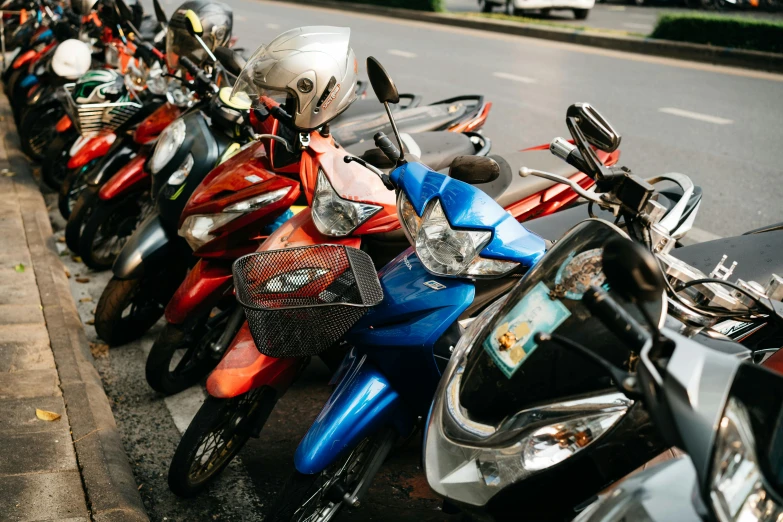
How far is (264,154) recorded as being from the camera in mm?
3480

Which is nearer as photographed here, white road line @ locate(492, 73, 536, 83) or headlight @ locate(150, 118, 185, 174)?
headlight @ locate(150, 118, 185, 174)

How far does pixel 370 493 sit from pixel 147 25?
20.2ft

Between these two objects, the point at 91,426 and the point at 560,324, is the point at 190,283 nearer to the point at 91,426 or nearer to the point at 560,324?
the point at 91,426

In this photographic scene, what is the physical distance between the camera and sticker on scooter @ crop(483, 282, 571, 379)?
1847 millimetres

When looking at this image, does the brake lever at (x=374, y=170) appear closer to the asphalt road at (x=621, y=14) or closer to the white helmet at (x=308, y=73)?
the white helmet at (x=308, y=73)

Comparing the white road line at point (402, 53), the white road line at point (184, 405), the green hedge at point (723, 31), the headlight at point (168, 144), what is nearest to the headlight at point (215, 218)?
the headlight at point (168, 144)

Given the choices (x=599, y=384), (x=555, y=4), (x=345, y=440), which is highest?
(x=599, y=384)

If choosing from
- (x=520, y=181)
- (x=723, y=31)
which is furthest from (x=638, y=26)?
(x=520, y=181)

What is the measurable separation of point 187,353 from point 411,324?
173cm

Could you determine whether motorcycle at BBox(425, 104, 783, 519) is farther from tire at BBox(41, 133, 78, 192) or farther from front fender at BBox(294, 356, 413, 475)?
tire at BBox(41, 133, 78, 192)

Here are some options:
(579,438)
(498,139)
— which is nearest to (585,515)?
(579,438)

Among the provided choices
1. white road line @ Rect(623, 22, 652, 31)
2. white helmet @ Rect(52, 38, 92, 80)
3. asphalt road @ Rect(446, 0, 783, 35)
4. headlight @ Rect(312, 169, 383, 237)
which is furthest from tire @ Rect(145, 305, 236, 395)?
white road line @ Rect(623, 22, 652, 31)

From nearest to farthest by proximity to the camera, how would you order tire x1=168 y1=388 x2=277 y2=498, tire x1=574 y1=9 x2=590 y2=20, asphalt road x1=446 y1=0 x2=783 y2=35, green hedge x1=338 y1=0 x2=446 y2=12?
tire x1=168 y1=388 x2=277 y2=498
asphalt road x1=446 y1=0 x2=783 y2=35
green hedge x1=338 y1=0 x2=446 y2=12
tire x1=574 y1=9 x2=590 y2=20

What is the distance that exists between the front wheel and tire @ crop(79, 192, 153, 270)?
0.78m
